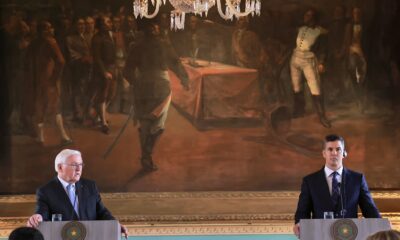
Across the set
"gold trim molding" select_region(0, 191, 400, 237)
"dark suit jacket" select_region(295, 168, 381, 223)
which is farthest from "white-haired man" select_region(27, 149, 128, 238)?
"gold trim molding" select_region(0, 191, 400, 237)

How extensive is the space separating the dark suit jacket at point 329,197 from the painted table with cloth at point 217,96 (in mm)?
4613

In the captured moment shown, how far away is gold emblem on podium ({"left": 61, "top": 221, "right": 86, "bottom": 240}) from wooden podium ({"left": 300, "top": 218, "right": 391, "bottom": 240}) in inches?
64.0

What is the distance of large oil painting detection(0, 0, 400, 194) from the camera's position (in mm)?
10820

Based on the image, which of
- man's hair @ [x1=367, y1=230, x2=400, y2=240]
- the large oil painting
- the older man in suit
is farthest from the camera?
the large oil painting

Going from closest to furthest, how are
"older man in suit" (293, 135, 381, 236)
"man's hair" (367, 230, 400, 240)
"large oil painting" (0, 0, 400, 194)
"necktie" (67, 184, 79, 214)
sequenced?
"man's hair" (367, 230, 400, 240)
"older man in suit" (293, 135, 381, 236)
"necktie" (67, 184, 79, 214)
"large oil painting" (0, 0, 400, 194)

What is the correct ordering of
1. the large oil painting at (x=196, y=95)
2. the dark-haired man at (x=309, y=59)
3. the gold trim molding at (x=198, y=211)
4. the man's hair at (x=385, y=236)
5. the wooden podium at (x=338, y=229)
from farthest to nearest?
1. the dark-haired man at (x=309, y=59)
2. the large oil painting at (x=196, y=95)
3. the gold trim molding at (x=198, y=211)
4. the wooden podium at (x=338, y=229)
5. the man's hair at (x=385, y=236)

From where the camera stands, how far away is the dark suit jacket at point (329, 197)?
20.4 feet

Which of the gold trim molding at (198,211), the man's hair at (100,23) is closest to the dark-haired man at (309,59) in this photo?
the gold trim molding at (198,211)

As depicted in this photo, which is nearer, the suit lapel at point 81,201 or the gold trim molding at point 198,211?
the suit lapel at point 81,201

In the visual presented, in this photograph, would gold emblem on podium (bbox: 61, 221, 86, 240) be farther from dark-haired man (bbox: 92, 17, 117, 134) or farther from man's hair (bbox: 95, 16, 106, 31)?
man's hair (bbox: 95, 16, 106, 31)

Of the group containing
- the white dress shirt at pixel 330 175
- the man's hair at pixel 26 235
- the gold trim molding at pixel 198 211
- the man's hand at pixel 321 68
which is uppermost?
the man's hair at pixel 26 235

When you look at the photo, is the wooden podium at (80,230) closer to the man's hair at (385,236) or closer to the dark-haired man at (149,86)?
the man's hair at (385,236)

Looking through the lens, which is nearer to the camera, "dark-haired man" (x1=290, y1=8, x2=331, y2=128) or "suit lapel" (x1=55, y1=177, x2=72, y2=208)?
"suit lapel" (x1=55, y1=177, x2=72, y2=208)

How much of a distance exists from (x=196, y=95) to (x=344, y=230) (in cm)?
581
